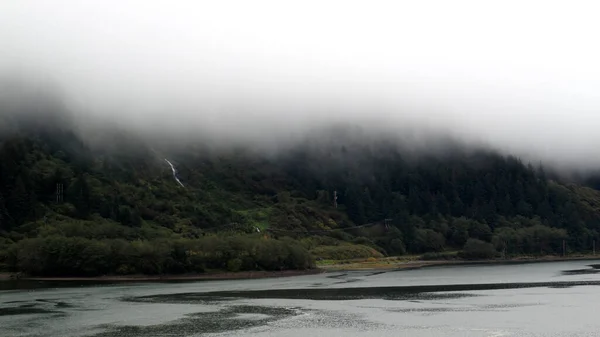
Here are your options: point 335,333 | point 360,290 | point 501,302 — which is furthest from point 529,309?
point 360,290

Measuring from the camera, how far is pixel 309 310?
12781 centimetres

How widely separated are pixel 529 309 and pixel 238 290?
85.4 metres

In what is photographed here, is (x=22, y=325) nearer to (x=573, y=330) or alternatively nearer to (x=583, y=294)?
(x=573, y=330)

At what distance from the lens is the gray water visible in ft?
332

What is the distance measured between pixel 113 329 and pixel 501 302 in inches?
3160

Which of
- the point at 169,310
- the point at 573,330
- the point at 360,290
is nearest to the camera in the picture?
the point at 573,330

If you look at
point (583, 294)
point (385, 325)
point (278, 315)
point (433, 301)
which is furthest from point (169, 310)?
point (583, 294)

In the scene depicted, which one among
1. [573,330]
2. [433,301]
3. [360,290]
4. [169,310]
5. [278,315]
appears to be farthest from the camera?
[360,290]

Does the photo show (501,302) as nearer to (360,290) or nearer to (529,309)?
(529,309)

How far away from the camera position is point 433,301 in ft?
466

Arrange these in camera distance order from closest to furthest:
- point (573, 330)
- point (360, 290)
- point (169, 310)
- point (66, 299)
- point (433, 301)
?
point (573, 330)
point (169, 310)
point (433, 301)
point (66, 299)
point (360, 290)

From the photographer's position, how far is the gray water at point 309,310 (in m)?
101

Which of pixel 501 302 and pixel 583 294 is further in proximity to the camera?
pixel 583 294

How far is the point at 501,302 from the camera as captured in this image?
138 metres
